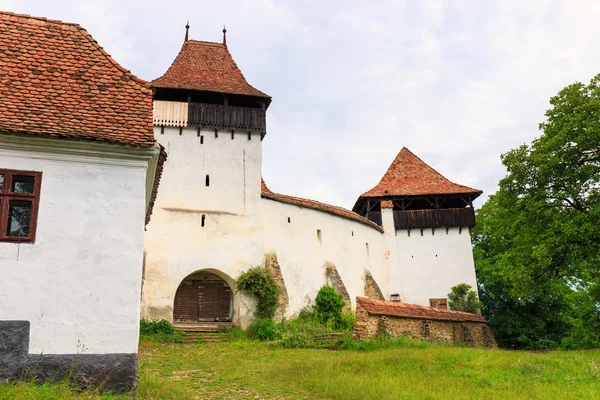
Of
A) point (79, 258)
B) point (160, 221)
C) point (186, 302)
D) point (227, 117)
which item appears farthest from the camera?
point (227, 117)

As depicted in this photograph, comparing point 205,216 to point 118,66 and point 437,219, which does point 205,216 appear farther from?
point 437,219

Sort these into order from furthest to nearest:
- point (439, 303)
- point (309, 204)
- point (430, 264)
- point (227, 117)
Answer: point (430, 264), point (439, 303), point (309, 204), point (227, 117)

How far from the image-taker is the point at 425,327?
701 inches

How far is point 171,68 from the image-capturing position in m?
21.2

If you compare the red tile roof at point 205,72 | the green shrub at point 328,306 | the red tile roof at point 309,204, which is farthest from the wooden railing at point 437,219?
the red tile roof at point 205,72

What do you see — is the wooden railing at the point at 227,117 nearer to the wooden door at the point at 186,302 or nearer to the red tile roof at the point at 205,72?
the red tile roof at the point at 205,72

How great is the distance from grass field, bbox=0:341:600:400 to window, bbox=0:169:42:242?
80.1 inches

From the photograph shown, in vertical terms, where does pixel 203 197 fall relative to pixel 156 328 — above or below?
above

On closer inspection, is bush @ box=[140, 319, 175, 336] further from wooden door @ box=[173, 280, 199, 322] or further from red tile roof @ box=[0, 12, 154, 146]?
red tile roof @ box=[0, 12, 154, 146]

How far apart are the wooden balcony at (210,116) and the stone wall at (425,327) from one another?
796cm

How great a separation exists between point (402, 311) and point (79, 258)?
1219 centimetres

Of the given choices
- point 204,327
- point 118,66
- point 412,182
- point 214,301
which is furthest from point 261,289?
point 412,182

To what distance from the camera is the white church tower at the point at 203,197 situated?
1797 centimetres

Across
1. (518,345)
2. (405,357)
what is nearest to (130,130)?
(405,357)
